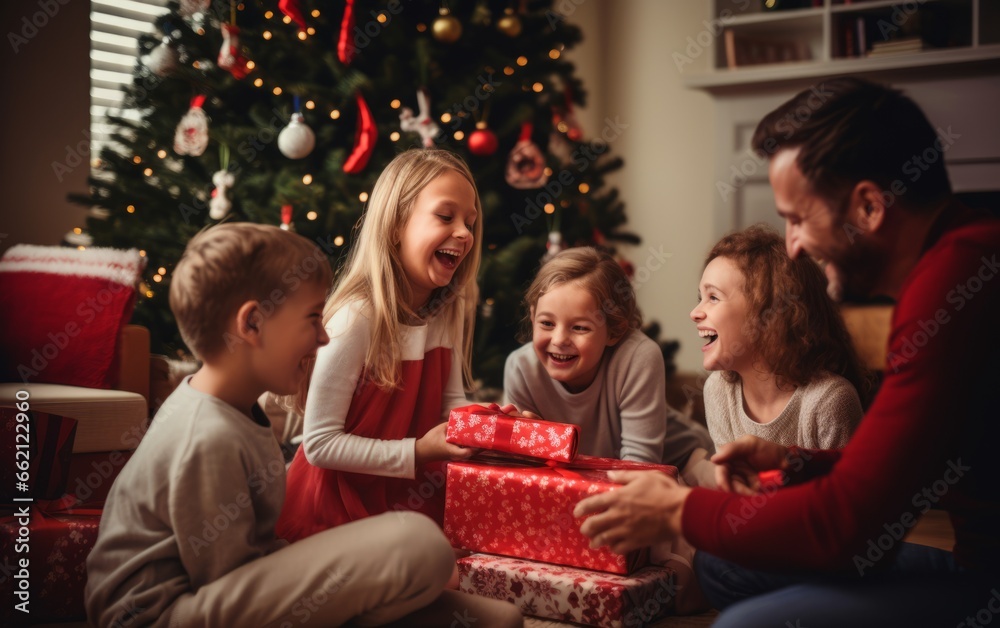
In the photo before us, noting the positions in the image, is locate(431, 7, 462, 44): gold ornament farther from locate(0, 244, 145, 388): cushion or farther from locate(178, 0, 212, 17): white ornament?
locate(0, 244, 145, 388): cushion

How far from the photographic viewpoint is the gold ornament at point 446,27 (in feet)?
9.86

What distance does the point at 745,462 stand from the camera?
4.32 ft

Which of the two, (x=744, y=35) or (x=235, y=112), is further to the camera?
(x=744, y=35)

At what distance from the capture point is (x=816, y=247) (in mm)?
1152

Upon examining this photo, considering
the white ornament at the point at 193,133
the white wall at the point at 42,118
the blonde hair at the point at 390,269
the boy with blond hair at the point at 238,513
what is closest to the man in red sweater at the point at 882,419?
the boy with blond hair at the point at 238,513

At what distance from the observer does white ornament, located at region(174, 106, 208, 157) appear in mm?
2965

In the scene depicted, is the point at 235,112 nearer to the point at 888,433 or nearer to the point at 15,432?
the point at 15,432

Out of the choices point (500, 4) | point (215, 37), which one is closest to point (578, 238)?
point (500, 4)

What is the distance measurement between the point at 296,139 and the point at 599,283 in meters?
1.23

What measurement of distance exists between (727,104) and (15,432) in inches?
154

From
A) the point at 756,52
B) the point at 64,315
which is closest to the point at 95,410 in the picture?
the point at 64,315

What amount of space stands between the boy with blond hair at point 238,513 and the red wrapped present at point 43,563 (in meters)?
0.46

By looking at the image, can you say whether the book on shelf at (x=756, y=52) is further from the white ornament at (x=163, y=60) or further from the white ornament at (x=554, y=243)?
the white ornament at (x=163, y=60)

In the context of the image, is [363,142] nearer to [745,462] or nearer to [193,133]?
[193,133]
